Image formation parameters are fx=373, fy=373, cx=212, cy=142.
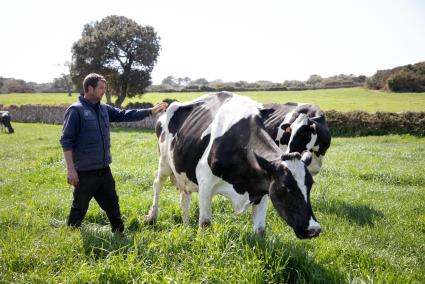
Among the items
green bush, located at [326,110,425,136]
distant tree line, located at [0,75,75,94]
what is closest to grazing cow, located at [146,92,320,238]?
green bush, located at [326,110,425,136]

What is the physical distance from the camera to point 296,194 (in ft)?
13.0

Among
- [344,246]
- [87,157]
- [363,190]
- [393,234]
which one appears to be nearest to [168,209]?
[87,157]

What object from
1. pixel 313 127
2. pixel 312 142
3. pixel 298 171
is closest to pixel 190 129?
pixel 298 171

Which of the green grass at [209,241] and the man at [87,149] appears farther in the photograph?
the man at [87,149]

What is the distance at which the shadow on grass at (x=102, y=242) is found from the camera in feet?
15.1

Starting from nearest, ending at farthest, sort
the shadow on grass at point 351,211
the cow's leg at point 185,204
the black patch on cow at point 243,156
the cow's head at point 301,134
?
1. the black patch on cow at point 243,156
2. the cow's leg at point 185,204
3. the shadow on grass at point 351,211
4. the cow's head at point 301,134

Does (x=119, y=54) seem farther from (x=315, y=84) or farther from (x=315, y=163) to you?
(x=315, y=84)

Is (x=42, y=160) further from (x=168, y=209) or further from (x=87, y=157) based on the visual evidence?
(x=87, y=157)

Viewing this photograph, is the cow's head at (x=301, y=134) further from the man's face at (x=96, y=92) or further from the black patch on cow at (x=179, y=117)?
the man's face at (x=96, y=92)

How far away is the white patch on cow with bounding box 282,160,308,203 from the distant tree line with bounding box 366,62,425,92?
170ft

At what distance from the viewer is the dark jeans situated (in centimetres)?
529

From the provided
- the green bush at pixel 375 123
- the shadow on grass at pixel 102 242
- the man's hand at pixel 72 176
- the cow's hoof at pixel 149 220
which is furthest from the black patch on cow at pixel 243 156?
the green bush at pixel 375 123

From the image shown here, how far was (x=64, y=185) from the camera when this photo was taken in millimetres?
9258

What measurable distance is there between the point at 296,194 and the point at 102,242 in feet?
8.00
